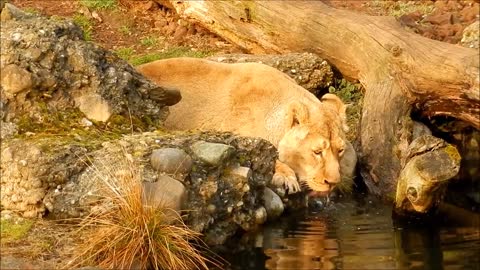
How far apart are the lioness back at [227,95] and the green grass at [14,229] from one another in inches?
117

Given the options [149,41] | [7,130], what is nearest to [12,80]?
[7,130]

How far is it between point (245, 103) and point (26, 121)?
113 inches

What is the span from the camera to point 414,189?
29.0ft

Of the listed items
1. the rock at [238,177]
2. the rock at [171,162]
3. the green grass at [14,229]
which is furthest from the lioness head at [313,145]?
the green grass at [14,229]

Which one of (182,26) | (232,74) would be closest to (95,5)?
(182,26)

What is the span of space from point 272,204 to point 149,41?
6.00m

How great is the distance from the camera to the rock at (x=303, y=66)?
11.5m

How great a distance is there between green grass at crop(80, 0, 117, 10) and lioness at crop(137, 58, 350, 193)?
475 cm

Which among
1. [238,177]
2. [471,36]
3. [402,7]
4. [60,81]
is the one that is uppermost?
[471,36]

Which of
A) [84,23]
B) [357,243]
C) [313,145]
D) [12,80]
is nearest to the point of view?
[12,80]

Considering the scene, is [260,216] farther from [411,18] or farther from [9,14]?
[411,18]

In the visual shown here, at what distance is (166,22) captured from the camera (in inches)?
577

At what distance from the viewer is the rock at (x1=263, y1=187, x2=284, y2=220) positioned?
862cm

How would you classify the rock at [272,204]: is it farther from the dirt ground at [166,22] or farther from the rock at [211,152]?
the dirt ground at [166,22]
